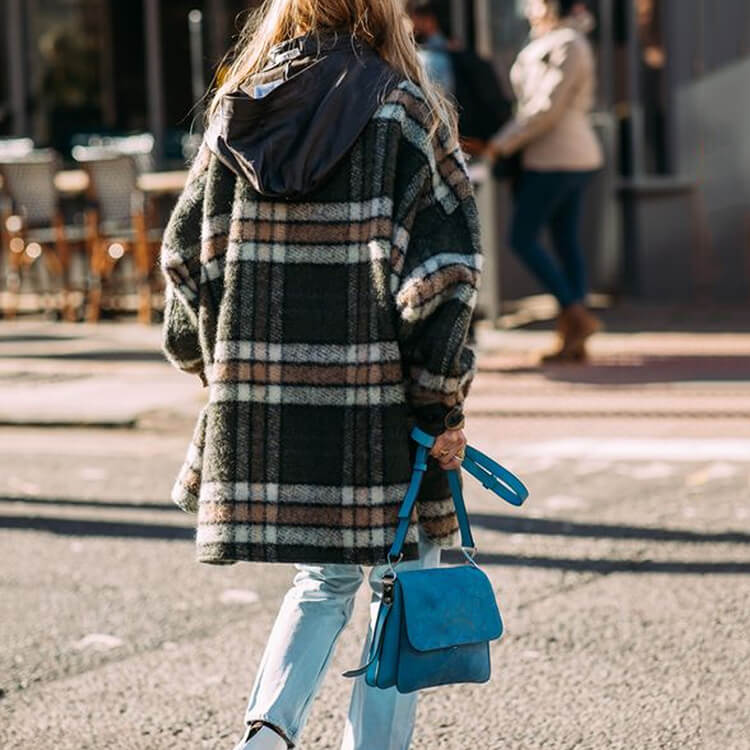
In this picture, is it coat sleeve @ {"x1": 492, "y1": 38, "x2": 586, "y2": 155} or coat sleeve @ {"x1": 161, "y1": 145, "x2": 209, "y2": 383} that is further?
coat sleeve @ {"x1": 492, "y1": 38, "x2": 586, "y2": 155}

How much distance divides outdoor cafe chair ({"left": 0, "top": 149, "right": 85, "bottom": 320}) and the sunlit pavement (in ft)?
13.8

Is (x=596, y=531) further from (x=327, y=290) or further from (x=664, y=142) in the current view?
(x=664, y=142)

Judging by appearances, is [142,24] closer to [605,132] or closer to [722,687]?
[605,132]

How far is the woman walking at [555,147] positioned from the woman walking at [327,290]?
705 centimetres

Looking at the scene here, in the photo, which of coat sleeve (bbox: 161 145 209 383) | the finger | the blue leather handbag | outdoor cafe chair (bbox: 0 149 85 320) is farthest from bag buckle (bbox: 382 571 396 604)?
outdoor cafe chair (bbox: 0 149 85 320)

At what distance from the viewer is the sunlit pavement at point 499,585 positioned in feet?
14.2

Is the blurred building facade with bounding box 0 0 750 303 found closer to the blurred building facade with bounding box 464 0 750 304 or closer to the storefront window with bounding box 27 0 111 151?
the blurred building facade with bounding box 464 0 750 304

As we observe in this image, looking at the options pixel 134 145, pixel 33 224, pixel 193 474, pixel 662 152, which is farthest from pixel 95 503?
pixel 134 145

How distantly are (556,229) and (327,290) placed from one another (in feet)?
24.7

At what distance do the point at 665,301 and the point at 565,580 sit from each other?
8.76 meters

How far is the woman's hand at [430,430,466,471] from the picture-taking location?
3252 mm

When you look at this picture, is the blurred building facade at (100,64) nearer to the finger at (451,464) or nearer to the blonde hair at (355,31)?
the blonde hair at (355,31)

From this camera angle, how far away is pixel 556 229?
34.8ft

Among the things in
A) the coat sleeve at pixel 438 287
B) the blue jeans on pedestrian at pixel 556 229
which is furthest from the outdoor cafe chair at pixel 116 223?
the coat sleeve at pixel 438 287
